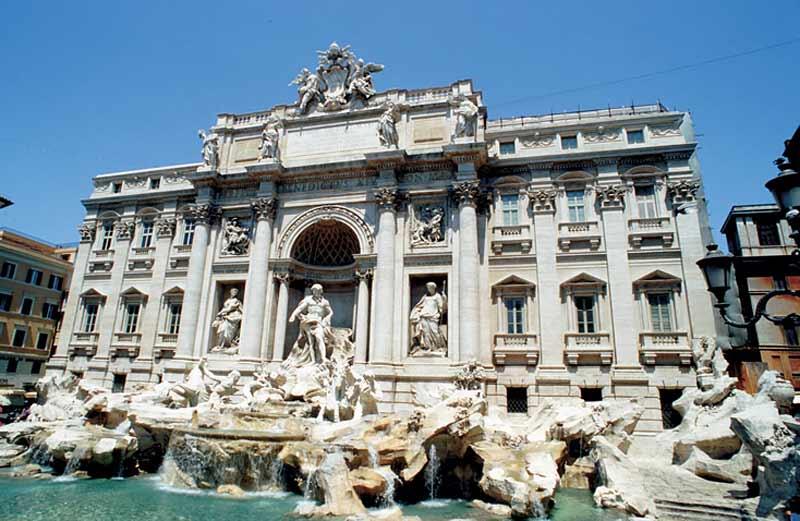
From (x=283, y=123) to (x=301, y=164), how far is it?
9.14ft

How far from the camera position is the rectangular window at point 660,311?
705 inches

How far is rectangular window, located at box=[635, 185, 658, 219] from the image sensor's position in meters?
19.3

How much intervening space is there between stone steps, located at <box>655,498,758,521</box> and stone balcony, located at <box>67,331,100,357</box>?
25721mm

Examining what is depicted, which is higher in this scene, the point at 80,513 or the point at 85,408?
the point at 85,408

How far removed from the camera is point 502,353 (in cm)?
1859

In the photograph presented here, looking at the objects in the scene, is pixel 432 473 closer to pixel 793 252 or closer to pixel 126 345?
pixel 793 252

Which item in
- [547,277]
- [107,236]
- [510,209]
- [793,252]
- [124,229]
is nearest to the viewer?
[793,252]

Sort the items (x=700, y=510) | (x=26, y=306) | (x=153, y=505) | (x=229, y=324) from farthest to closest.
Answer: (x=26, y=306)
(x=229, y=324)
(x=153, y=505)
(x=700, y=510)

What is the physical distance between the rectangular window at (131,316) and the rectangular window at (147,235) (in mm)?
3299

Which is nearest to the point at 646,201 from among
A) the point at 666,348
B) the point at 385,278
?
the point at 666,348

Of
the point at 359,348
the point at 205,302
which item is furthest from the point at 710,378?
the point at 205,302

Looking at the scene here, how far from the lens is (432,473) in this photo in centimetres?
1248

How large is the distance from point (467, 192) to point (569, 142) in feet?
18.1

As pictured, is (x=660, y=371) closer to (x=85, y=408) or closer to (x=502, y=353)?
(x=502, y=353)
